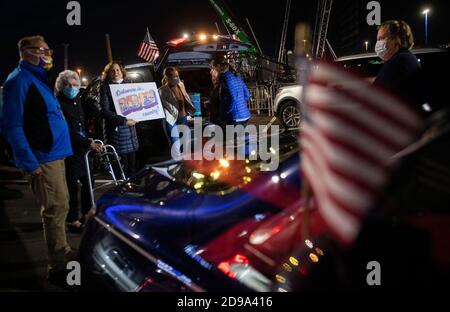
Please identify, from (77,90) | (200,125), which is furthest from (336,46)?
(77,90)

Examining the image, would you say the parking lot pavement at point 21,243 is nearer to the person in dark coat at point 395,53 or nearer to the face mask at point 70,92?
the face mask at point 70,92

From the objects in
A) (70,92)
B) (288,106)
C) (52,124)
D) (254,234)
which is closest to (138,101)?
(70,92)

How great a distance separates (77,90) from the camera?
4352 millimetres

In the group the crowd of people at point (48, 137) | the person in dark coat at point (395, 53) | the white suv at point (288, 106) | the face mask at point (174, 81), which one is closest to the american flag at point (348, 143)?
the person in dark coat at point (395, 53)

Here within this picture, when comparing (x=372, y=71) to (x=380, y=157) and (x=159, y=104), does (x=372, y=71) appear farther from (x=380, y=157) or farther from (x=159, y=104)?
(x=380, y=157)

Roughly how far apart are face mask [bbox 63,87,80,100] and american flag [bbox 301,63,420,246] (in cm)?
354

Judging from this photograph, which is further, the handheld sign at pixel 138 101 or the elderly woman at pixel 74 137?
the handheld sign at pixel 138 101

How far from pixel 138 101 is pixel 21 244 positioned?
8.46 feet

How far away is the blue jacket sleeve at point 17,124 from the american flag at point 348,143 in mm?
2456

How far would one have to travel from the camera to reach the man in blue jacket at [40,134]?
3.00 m

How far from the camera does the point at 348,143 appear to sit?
135 cm

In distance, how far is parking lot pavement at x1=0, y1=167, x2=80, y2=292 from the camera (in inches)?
134

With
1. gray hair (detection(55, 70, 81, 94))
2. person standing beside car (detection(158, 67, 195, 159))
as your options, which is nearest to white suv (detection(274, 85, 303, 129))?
person standing beside car (detection(158, 67, 195, 159))

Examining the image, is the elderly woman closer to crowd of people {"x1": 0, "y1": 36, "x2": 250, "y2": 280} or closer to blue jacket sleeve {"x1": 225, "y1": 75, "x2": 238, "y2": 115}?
crowd of people {"x1": 0, "y1": 36, "x2": 250, "y2": 280}
